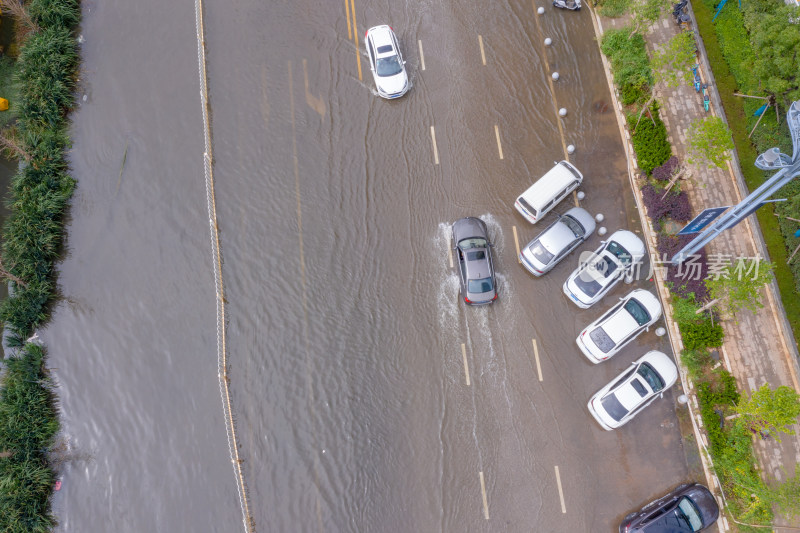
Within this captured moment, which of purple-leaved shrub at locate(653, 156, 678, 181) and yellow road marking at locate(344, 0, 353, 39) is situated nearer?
purple-leaved shrub at locate(653, 156, 678, 181)

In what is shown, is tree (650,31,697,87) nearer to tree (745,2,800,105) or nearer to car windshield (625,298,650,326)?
tree (745,2,800,105)

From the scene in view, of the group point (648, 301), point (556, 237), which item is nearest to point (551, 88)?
point (556, 237)

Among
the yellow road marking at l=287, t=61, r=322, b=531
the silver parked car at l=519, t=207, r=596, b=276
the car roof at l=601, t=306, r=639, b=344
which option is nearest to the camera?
the car roof at l=601, t=306, r=639, b=344

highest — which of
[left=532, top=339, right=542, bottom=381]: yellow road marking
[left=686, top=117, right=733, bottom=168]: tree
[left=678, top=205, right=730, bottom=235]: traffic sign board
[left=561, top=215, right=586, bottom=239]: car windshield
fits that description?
[left=686, top=117, right=733, bottom=168]: tree

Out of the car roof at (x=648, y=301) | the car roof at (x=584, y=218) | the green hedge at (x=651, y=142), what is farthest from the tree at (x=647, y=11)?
the car roof at (x=648, y=301)

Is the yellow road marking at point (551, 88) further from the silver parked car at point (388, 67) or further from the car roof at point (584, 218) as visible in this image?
the silver parked car at point (388, 67)

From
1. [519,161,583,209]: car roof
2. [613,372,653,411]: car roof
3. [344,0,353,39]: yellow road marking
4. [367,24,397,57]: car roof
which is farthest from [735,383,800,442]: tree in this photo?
[344,0,353,39]: yellow road marking

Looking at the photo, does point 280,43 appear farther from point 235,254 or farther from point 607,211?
point 607,211
